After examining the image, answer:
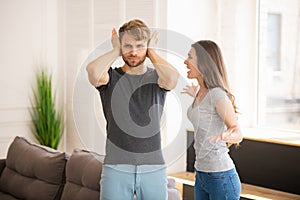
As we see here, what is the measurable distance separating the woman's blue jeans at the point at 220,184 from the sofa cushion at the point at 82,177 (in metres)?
0.63

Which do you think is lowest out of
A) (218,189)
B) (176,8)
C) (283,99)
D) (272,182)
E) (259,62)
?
(272,182)

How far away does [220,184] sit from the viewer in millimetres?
2422

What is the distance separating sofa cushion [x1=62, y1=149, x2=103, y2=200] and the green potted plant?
2122mm

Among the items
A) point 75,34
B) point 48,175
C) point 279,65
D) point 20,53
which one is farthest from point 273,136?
point 20,53

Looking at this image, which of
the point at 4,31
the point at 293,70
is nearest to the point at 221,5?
the point at 293,70

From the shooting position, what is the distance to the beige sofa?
2900 millimetres

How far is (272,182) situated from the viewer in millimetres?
4074

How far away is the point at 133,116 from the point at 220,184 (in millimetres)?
778

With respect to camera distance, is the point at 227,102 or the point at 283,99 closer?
the point at 227,102

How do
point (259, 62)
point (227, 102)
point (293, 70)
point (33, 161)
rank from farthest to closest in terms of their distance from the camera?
A: point (259, 62), point (293, 70), point (33, 161), point (227, 102)

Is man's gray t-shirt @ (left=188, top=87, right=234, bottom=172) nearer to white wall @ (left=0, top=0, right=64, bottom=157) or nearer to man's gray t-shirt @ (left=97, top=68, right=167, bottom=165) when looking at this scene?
man's gray t-shirt @ (left=97, top=68, right=167, bottom=165)

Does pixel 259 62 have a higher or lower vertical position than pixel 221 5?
lower

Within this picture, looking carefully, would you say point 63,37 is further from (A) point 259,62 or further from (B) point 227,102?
(B) point 227,102

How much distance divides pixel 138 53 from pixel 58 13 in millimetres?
3691
